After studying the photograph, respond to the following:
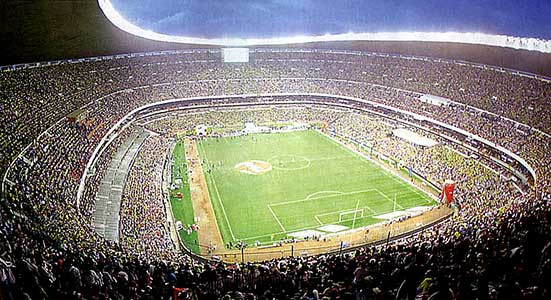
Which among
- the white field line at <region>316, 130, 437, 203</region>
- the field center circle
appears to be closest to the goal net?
the white field line at <region>316, 130, 437, 203</region>

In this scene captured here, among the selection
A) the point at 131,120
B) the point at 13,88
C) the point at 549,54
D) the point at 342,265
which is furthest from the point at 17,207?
the point at 549,54

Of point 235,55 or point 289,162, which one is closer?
point 289,162

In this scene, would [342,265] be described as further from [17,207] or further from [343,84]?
[343,84]

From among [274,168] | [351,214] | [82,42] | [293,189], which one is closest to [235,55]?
[274,168]

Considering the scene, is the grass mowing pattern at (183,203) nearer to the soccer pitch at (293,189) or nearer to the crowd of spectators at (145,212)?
the crowd of spectators at (145,212)

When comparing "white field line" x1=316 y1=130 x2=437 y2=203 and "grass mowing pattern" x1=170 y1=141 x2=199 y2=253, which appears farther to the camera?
"white field line" x1=316 y1=130 x2=437 y2=203

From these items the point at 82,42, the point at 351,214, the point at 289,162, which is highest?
the point at 82,42

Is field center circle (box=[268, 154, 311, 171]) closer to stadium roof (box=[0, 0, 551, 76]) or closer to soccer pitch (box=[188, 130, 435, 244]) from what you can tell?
soccer pitch (box=[188, 130, 435, 244])

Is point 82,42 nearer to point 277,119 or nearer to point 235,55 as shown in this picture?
point 277,119
